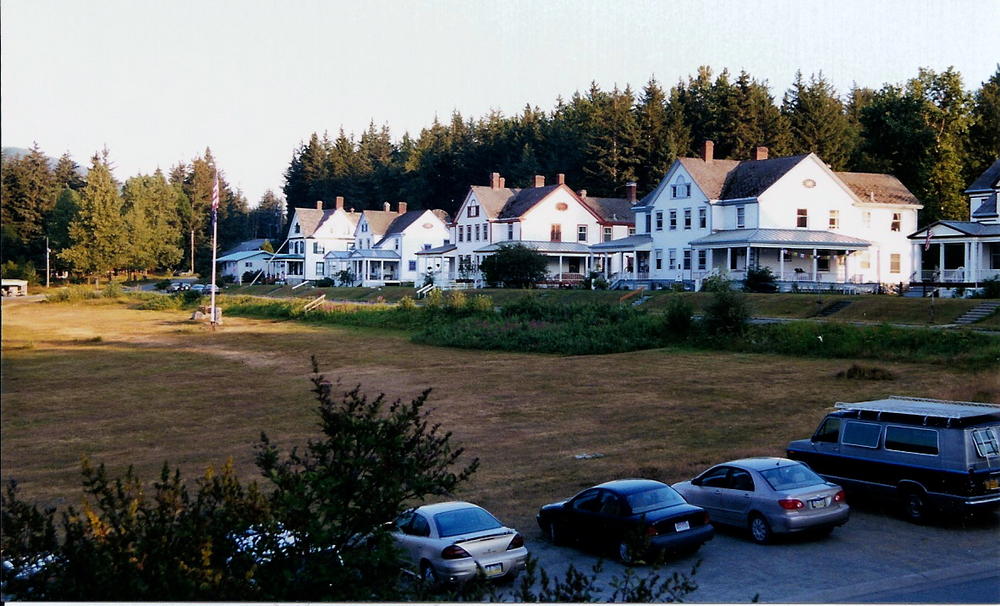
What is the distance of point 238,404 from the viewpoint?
24.6 metres

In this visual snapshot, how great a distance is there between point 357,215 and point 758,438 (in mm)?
83434

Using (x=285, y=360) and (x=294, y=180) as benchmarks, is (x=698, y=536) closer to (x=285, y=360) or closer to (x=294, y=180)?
(x=285, y=360)

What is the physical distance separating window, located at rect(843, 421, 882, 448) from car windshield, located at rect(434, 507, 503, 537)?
6.76 m

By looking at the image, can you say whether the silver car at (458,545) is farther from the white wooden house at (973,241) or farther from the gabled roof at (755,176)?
the gabled roof at (755,176)

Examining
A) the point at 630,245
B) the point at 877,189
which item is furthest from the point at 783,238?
the point at 630,245

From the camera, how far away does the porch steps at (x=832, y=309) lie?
1607 inches

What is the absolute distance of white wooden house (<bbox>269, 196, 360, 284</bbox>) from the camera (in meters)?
96.4

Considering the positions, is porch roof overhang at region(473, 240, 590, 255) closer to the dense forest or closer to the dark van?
the dense forest

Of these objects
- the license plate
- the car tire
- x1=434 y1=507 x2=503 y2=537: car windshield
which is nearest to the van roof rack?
the car tire

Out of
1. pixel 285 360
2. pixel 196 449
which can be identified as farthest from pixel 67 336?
pixel 285 360

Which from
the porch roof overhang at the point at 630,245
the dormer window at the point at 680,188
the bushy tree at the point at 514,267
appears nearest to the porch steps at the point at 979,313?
the dormer window at the point at 680,188

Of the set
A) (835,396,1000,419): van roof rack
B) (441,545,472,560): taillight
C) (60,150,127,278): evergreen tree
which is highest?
(60,150,127,278): evergreen tree

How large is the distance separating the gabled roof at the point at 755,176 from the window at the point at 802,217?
2.63m

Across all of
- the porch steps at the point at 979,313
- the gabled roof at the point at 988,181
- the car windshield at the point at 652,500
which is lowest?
the car windshield at the point at 652,500
